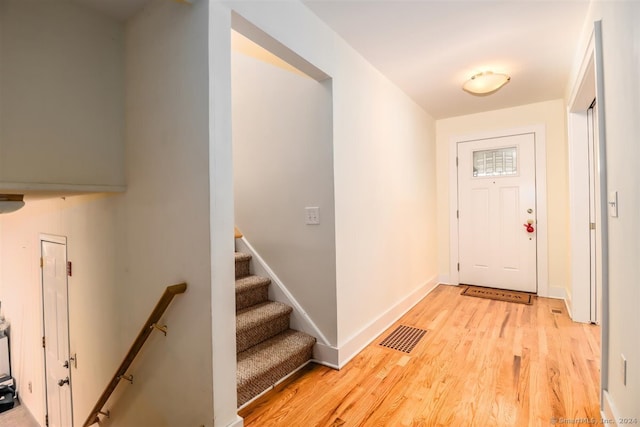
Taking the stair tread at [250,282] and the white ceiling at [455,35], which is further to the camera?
the stair tread at [250,282]

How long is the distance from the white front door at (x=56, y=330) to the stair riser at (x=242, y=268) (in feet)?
4.67

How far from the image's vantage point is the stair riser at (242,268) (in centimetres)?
268

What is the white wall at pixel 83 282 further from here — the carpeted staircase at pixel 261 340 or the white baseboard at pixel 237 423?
the white baseboard at pixel 237 423

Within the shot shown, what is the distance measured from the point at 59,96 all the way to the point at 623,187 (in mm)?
2997

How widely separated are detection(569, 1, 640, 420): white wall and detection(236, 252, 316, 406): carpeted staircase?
1.77m

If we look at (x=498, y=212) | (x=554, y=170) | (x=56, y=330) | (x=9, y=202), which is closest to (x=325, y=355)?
(x=9, y=202)

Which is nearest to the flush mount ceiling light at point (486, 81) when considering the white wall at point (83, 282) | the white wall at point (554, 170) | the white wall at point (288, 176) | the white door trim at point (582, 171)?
the white door trim at point (582, 171)

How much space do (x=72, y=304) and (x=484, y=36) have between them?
398 cm

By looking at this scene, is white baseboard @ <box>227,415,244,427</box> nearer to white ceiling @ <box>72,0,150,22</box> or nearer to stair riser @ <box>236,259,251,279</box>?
stair riser @ <box>236,259,251,279</box>

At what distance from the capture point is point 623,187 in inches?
54.8

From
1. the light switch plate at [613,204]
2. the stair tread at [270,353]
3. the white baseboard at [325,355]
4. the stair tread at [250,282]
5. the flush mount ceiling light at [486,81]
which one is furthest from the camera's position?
the flush mount ceiling light at [486,81]

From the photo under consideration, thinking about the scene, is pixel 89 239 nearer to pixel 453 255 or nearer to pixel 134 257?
pixel 134 257

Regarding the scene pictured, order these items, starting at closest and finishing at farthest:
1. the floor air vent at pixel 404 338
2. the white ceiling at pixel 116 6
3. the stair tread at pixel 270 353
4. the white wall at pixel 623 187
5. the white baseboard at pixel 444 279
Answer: the white wall at pixel 623 187, the white ceiling at pixel 116 6, the stair tread at pixel 270 353, the floor air vent at pixel 404 338, the white baseboard at pixel 444 279

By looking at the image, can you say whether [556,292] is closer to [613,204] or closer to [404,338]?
[404,338]
